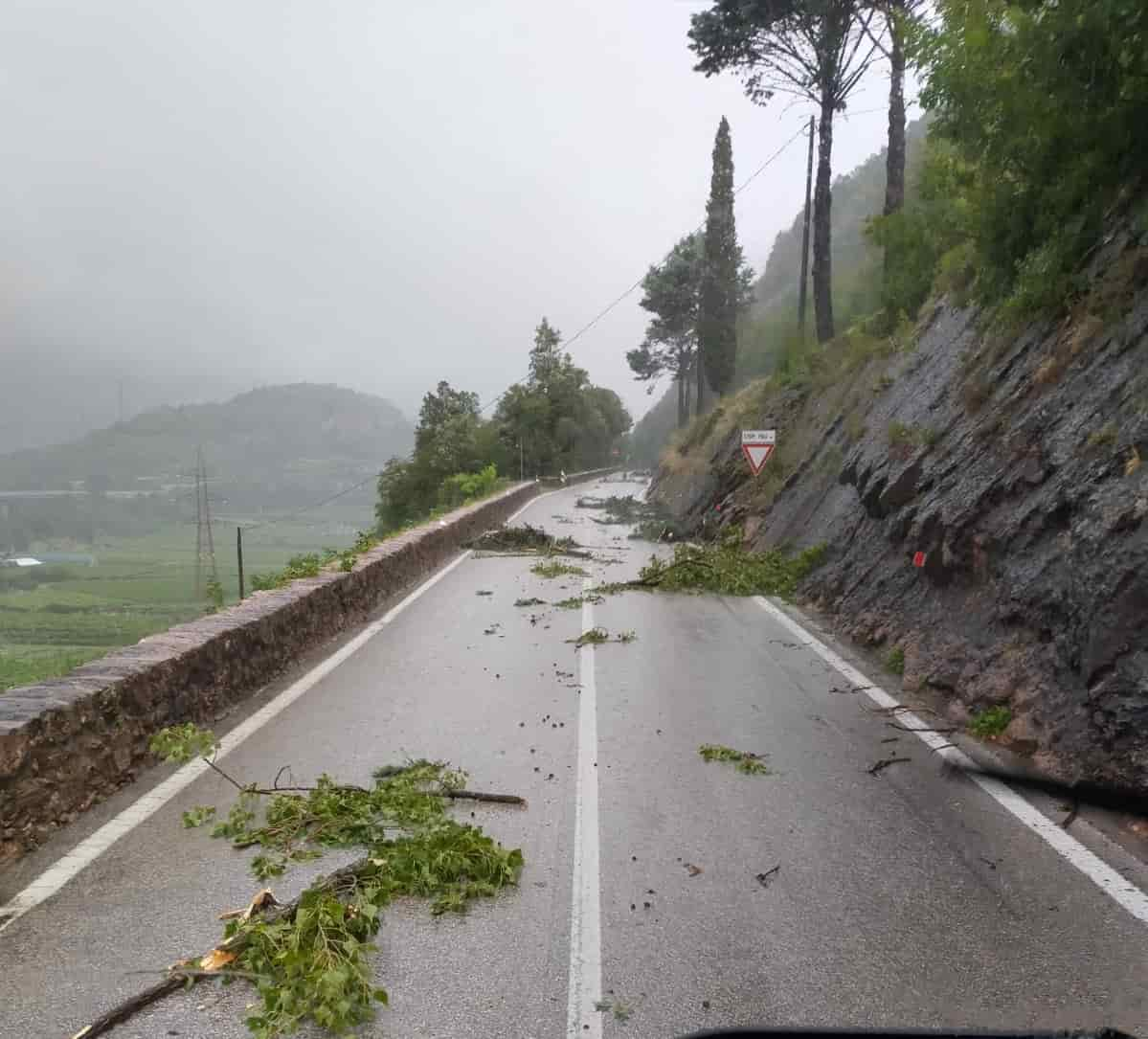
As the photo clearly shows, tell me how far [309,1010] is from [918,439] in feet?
33.1

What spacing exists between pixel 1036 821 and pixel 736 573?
969cm

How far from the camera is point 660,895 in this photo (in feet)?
14.2

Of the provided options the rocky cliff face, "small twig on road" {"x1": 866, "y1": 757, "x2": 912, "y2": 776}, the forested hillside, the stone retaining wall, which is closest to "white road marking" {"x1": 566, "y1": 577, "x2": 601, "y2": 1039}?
"small twig on road" {"x1": 866, "y1": 757, "x2": 912, "y2": 776}

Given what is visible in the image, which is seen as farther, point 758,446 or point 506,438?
point 506,438

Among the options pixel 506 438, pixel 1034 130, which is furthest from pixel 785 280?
pixel 1034 130

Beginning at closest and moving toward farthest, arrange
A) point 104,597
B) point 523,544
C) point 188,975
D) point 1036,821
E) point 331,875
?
1. point 188,975
2. point 331,875
3. point 1036,821
4. point 523,544
5. point 104,597

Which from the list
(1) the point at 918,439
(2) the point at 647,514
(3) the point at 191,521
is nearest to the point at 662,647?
(1) the point at 918,439

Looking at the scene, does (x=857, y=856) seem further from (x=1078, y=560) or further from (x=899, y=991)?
(x=1078, y=560)

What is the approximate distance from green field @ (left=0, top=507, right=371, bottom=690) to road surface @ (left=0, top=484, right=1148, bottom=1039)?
7.14 feet

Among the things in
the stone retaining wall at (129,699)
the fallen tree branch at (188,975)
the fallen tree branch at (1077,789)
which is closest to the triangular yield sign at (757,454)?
the stone retaining wall at (129,699)

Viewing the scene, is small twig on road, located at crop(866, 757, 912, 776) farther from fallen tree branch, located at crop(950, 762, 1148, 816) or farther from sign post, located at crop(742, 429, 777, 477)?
sign post, located at crop(742, 429, 777, 477)

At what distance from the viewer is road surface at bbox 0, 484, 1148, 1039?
3.45 metres

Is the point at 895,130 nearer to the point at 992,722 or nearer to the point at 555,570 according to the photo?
the point at 555,570

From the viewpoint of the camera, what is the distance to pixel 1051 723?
20.3 feet
